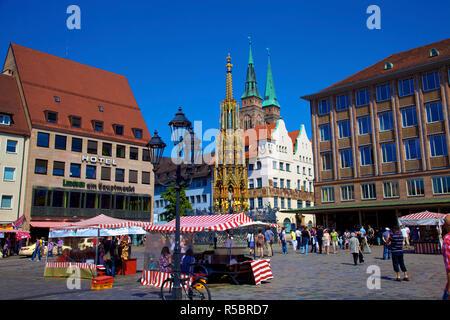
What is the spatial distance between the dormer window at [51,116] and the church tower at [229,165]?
17.3 metres

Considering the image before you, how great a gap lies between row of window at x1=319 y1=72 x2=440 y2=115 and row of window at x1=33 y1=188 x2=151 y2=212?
929 inches

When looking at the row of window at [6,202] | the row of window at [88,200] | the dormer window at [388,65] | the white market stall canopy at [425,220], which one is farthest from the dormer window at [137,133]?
the white market stall canopy at [425,220]

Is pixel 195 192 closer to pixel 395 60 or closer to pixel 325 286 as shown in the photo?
pixel 395 60

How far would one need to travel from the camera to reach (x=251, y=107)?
4432 inches

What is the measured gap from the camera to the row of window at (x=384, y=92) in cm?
3952

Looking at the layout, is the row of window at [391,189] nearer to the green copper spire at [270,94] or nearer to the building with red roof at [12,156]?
the building with red roof at [12,156]

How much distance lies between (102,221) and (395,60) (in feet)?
125

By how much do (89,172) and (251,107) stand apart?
71.1 meters

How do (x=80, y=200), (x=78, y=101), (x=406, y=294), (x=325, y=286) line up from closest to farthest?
(x=406, y=294)
(x=325, y=286)
(x=80, y=200)
(x=78, y=101)

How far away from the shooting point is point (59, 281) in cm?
1630

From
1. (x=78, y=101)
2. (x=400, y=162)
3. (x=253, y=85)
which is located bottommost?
(x=400, y=162)

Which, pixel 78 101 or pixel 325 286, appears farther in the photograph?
pixel 78 101

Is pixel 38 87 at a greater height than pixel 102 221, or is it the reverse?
pixel 38 87
